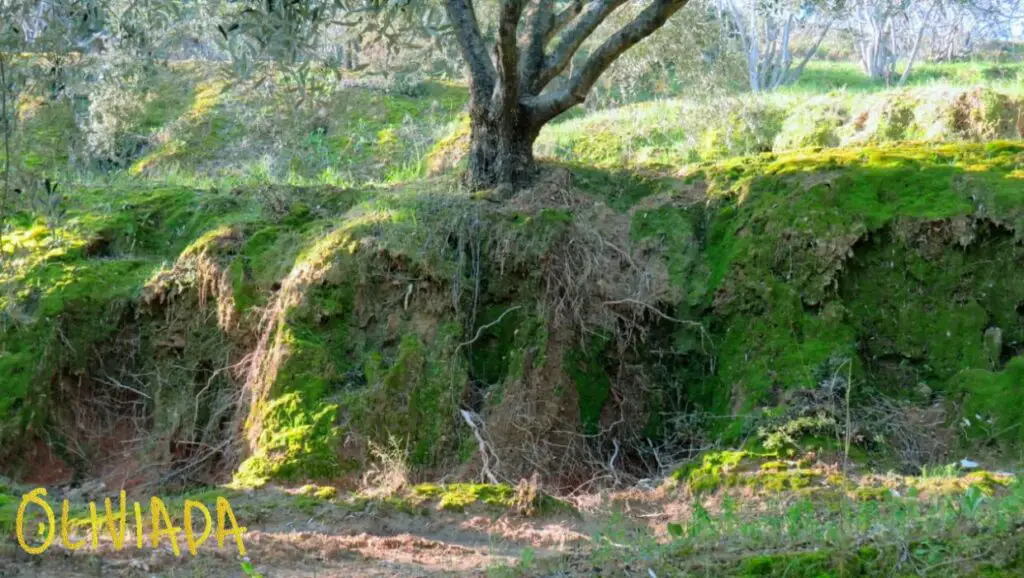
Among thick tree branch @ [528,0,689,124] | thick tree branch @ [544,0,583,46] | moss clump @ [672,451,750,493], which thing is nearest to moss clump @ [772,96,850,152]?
thick tree branch @ [544,0,583,46]

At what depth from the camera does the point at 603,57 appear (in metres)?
9.16

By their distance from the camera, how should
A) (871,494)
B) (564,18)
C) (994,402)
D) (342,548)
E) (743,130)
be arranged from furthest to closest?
(743,130) → (564,18) → (994,402) → (871,494) → (342,548)

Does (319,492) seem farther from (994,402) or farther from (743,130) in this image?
(743,130)

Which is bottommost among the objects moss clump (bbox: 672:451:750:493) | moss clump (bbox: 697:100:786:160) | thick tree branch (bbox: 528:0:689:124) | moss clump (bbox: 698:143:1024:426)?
moss clump (bbox: 672:451:750:493)

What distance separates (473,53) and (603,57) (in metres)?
1.32

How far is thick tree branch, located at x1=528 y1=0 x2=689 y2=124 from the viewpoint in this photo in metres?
8.80

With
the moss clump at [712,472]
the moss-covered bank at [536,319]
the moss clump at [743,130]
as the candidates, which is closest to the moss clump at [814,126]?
the moss clump at [743,130]

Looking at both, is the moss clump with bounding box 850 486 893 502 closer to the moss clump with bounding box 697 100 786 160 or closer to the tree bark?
the tree bark

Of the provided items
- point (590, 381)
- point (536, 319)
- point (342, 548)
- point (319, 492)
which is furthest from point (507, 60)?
point (342, 548)

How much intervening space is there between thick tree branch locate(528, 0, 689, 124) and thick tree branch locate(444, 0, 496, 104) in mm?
442

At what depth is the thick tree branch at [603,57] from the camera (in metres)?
8.80

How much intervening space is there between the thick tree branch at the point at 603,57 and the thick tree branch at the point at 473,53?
44 centimetres

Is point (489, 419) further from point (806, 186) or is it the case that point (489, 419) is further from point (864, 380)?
point (806, 186)

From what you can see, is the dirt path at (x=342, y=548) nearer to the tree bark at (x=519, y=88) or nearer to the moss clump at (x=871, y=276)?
the moss clump at (x=871, y=276)
